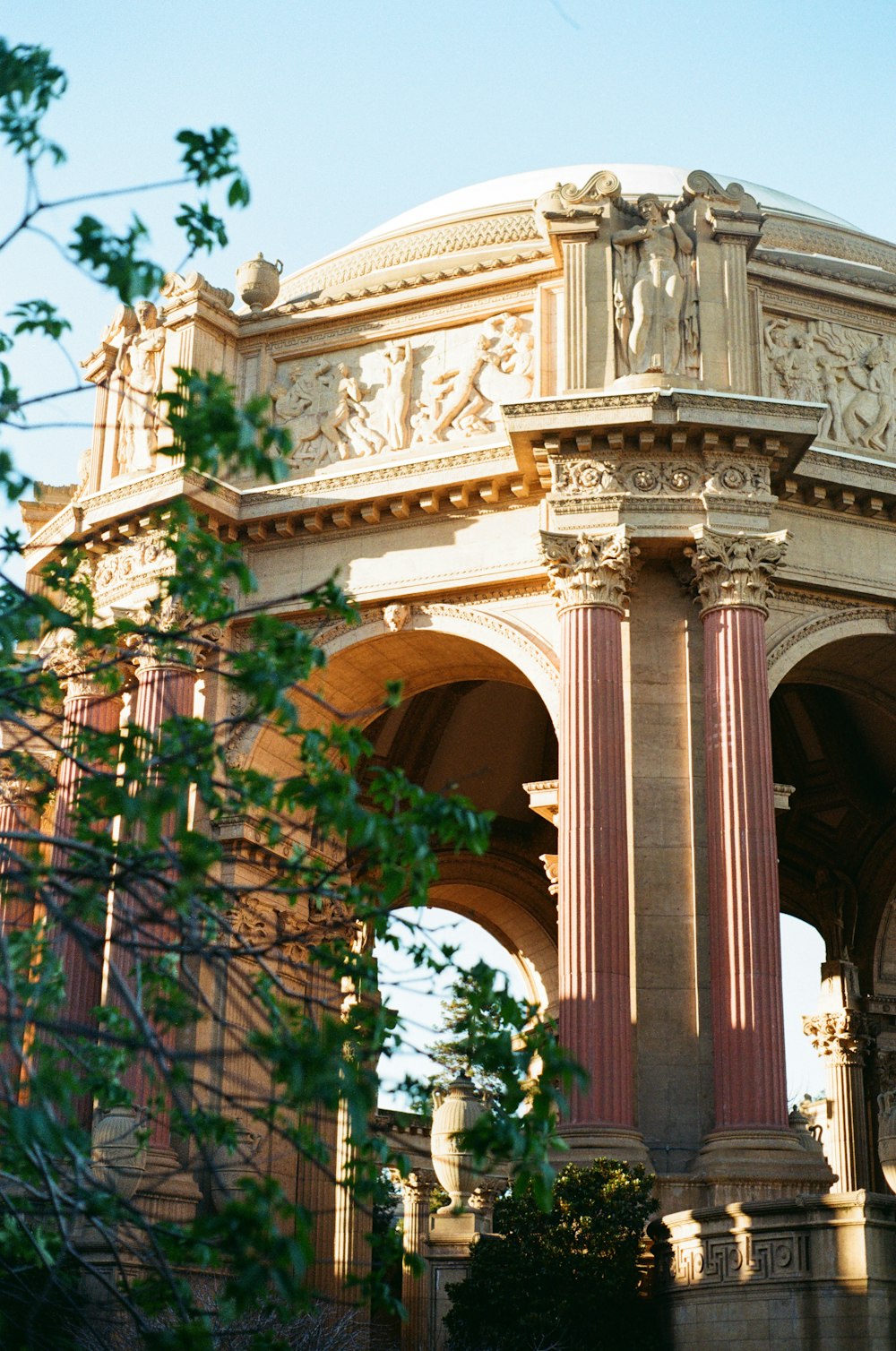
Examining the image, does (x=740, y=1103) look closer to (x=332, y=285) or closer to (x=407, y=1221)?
(x=407, y=1221)

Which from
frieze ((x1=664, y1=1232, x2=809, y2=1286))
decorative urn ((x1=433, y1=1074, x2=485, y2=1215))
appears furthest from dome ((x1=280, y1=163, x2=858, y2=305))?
frieze ((x1=664, y1=1232, x2=809, y2=1286))

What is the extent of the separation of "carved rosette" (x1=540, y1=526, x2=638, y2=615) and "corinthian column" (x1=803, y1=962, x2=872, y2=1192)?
56.9 feet

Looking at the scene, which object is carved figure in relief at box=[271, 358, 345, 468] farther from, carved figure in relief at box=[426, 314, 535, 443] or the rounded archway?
the rounded archway

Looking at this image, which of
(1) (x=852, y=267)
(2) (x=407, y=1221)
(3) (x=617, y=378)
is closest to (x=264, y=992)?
(3) (x=617, y=378)

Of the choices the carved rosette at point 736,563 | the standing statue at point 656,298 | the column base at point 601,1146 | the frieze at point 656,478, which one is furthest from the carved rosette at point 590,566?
the column base at point 601,1146

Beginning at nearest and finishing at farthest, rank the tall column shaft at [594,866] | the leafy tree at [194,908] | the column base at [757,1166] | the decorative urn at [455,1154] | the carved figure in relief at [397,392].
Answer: the leafy tree at [194,908] < the column base at [757,1166] < the tall column shaft at [594,866] < the decorative urn at [455,1154] < the carved figure in relief at [397,392]

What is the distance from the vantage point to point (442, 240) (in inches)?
1241

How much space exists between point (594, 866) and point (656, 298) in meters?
8.91

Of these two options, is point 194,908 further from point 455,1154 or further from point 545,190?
point 545,190

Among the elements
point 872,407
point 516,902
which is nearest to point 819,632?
point 872,407

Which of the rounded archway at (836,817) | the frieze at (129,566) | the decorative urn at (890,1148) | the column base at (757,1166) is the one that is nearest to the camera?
the column base at (757,1166)

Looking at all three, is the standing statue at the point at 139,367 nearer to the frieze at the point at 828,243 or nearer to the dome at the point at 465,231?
the dome at the point at 465,231

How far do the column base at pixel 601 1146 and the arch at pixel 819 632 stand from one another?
282 inches

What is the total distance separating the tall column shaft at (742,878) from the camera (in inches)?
931
